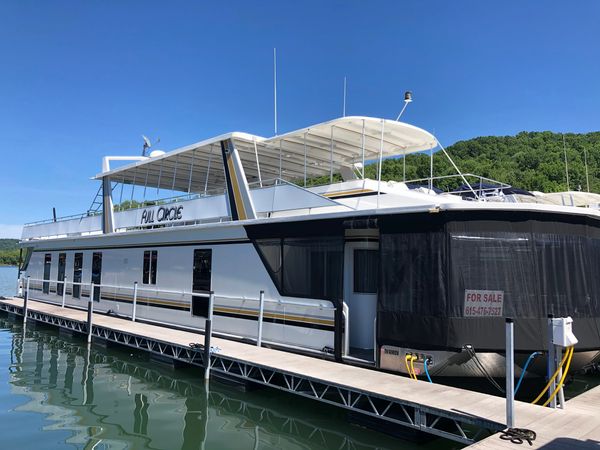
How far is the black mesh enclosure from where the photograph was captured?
6.33 metres

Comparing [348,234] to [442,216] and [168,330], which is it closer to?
[442,216]

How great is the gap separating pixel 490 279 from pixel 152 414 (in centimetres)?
498

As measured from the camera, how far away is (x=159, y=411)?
23.0 ft

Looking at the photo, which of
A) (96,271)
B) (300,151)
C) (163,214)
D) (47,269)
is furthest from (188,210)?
(47,269)

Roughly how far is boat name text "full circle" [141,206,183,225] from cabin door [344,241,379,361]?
5300mm

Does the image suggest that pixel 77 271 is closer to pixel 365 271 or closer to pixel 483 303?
pixel 365 271

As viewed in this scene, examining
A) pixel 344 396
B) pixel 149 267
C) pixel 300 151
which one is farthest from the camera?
pixel 149 267

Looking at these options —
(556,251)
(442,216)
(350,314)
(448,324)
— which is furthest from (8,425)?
(556,251)

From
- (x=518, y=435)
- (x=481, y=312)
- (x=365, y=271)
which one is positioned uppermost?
(x=365, y=271)

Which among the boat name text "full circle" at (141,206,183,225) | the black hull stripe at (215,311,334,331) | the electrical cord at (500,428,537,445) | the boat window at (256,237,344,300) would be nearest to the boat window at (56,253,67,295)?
the boat name text "full circle" at (141,206,183,225)

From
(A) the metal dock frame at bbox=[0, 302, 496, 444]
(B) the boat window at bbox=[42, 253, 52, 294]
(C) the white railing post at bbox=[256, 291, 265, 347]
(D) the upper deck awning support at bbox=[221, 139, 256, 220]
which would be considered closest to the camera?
(A) the metal dock frame at bbox=[0, 302, 496, 444]

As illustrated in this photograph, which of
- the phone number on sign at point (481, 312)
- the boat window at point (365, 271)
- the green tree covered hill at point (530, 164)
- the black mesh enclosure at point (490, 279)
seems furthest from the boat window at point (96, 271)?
the green tree covered hill at point (530, 164)

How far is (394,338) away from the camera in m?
6.75

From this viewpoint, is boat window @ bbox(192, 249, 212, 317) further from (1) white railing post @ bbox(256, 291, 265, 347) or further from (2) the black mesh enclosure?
(2) the black mesh enclosure
